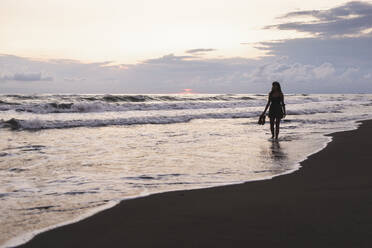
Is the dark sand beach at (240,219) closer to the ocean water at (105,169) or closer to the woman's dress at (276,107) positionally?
the ocean water at (105,169)

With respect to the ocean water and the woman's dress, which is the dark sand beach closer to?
the ocean water

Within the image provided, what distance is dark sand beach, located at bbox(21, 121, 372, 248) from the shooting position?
2990mm

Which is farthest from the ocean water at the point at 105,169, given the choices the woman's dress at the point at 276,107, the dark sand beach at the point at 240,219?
the woman's dress at the point at 276,107

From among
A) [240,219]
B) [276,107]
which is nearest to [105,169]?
[240,219]

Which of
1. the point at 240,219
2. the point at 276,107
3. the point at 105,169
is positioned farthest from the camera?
the point at 276,107

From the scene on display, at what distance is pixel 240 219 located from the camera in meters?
3.57

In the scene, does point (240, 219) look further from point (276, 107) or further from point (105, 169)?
point (276, 107)

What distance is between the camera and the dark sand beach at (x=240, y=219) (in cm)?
299

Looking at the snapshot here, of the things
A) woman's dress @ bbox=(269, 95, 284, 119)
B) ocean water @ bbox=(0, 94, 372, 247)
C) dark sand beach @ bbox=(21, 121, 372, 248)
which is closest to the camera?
dark sand beach @ bbox=(21, 121, 372, 248)

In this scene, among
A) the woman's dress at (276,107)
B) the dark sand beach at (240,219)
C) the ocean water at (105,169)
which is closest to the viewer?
the dark sand beach at (240,219)

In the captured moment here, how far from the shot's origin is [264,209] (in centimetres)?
390

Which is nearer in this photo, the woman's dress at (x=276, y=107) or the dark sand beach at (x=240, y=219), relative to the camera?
the dark sand beach at (x=240, y=219)

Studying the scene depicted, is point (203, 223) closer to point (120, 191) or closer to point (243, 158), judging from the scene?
point (120, 191)

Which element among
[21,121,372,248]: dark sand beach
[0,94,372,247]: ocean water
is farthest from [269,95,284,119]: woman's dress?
[21,121,372,248]: dark sand beach
